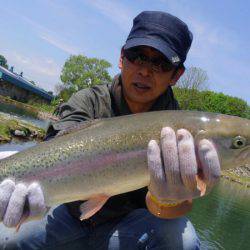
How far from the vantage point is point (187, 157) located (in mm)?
3805

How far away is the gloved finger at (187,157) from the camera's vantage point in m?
3.80

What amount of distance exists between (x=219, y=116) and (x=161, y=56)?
110 cm

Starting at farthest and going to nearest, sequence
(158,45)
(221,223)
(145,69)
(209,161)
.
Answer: (221,223)
(145,69)
(158,45)
(209,161)

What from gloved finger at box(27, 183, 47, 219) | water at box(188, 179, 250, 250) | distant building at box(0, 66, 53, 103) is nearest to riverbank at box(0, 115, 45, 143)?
water at box(188, 179, 250, 250)

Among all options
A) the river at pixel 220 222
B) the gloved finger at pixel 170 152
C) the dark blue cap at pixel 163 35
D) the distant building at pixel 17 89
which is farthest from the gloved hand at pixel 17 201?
the distant building at pixel 17 89

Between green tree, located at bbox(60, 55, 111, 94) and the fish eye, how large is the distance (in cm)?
9431

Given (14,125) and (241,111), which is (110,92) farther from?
(241,111)

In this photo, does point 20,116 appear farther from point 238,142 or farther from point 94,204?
point 238,142

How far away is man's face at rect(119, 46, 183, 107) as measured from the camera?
4.93 meters

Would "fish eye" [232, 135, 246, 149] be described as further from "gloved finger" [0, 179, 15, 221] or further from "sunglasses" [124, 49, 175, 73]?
"gloved finger" [0, 179, 15, 221]

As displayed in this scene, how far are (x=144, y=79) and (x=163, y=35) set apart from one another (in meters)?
0.53

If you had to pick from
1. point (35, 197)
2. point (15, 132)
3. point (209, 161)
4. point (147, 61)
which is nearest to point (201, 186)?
point (209, 161)

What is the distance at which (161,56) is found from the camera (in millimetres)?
4906

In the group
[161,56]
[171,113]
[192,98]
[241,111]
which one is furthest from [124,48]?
[241,111]
